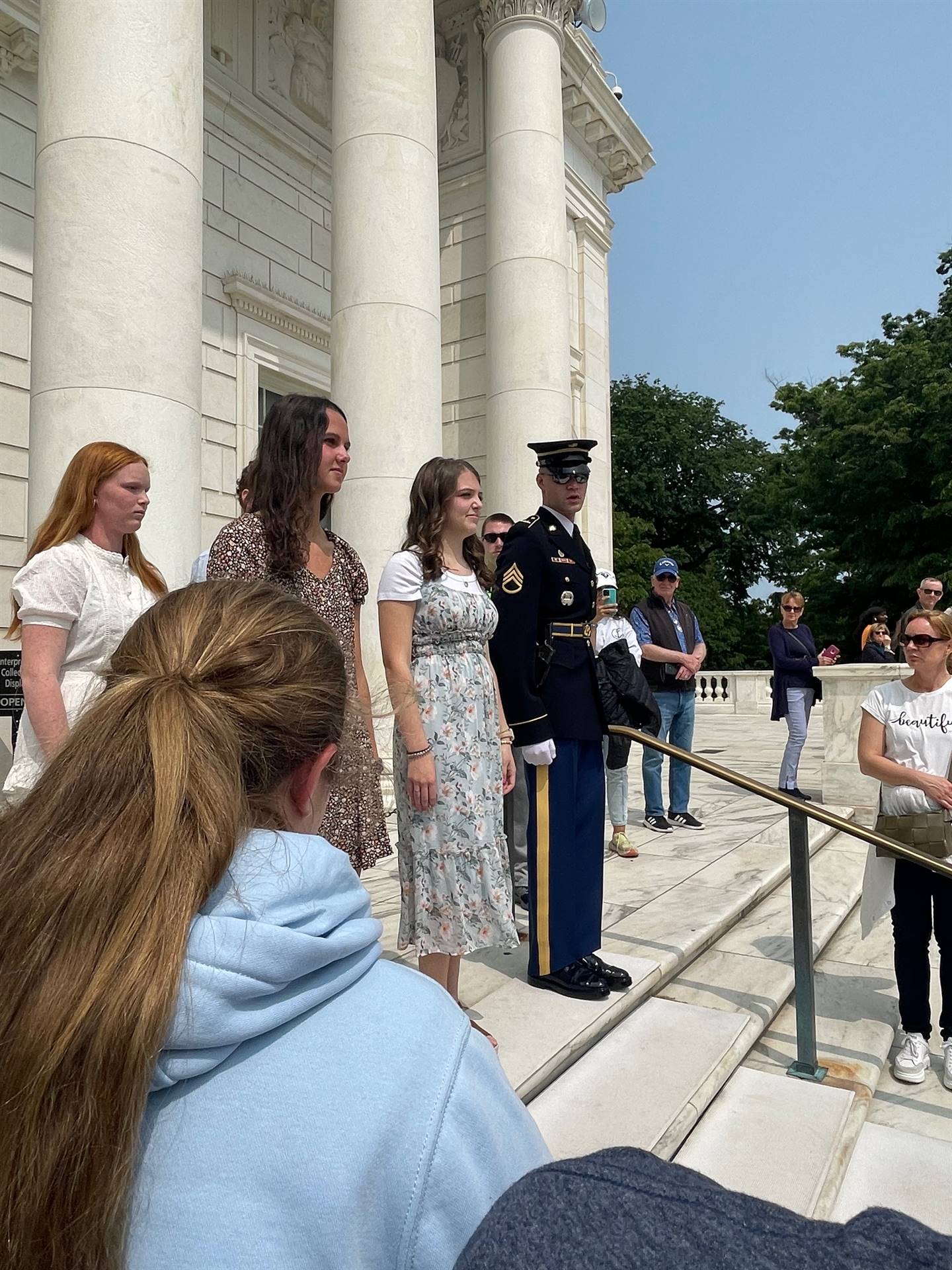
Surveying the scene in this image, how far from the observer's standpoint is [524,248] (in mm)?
10578

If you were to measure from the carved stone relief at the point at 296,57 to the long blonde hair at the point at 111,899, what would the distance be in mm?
12262

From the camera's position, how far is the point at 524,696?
3.52m

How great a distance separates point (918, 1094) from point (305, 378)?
33.3ft

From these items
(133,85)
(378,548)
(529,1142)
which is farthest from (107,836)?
(378,548)

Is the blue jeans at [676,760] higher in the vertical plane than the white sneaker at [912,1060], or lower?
higher

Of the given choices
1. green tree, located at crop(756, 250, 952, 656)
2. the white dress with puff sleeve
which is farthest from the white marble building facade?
green tree, located at crop(756, 250, 952, 656)

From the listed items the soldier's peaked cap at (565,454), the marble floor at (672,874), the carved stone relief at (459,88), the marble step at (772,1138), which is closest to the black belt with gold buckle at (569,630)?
the soldier's peaked cap at (565,454)

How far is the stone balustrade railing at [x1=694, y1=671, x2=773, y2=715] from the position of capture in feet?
73.8

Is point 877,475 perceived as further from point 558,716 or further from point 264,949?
point 264,949

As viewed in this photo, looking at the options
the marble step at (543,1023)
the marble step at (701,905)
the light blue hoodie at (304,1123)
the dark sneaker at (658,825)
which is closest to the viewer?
the light blue hoodie at (304,1123)

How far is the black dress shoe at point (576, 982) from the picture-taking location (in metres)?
3.66

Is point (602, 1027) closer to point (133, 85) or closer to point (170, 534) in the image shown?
point (170, 534)

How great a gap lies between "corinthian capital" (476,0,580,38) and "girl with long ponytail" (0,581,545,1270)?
1229 centimetres

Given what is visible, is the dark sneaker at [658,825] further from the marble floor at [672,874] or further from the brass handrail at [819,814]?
the brass handrail at [819,814]
